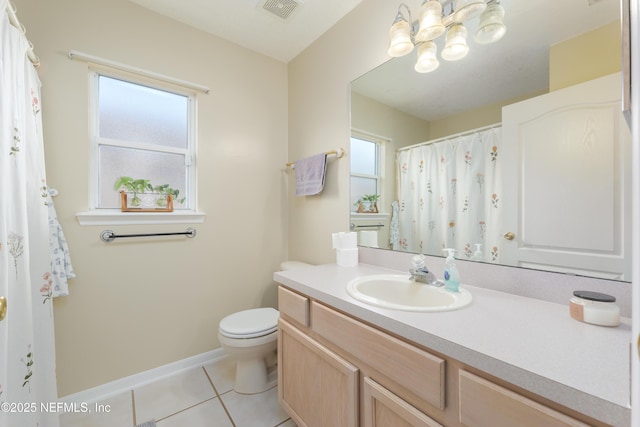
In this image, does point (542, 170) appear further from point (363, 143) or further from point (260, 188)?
point (260, 188)

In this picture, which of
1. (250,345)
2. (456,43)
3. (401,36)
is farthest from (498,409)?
(401,36)

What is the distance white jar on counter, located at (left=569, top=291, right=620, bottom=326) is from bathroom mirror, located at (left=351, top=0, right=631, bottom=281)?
0.16m

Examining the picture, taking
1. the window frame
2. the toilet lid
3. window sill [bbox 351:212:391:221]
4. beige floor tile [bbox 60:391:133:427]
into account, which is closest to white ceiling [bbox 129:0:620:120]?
the window frame

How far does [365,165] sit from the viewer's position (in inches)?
66.6

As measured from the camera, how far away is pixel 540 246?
0.99 m

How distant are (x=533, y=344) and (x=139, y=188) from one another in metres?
2.15

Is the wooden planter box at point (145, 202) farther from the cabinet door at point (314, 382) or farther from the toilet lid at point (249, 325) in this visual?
the cabinet door at point (314, 382)

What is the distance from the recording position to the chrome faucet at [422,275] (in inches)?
44.5

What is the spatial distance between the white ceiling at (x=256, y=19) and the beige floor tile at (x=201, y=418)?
255 centimetres

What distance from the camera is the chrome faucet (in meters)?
1.13

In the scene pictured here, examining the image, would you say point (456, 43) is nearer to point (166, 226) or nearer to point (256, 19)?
point (256, 19)

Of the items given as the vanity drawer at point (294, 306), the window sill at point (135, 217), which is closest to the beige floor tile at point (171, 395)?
the vanity drawer at point (294, 306)

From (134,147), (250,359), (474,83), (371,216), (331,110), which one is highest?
(331,110)

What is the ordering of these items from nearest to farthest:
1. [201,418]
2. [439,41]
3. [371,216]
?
1. [439,41]
2. [201,418]
3. [371,216]
